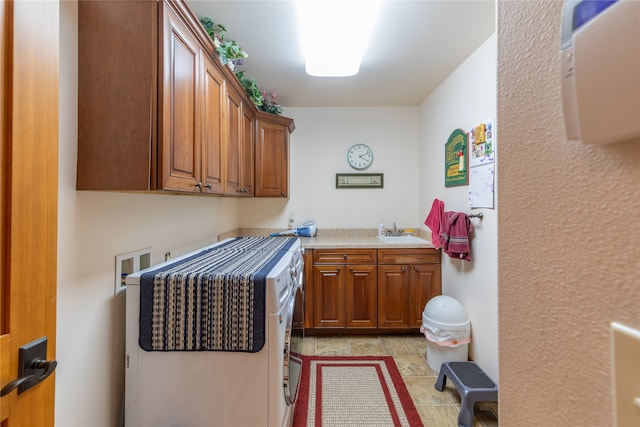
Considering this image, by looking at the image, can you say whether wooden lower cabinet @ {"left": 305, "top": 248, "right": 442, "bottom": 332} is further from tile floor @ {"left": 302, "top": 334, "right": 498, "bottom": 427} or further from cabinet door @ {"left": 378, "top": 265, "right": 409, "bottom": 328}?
tile floor @ {"left": 302, "top": 334, "right": 498, "bottom": 427}

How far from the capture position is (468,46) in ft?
6.95

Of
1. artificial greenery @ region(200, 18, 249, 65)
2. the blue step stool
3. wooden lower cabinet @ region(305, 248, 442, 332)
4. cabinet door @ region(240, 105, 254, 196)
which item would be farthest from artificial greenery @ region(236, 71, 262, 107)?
the blue step stool

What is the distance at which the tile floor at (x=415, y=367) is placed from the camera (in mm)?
1777

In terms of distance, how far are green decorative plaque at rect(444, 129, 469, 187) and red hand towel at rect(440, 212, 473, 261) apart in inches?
11.8

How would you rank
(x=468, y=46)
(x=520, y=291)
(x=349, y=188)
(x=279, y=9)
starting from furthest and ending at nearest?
(x=349, y=188)
(x=468, y=46)
(x=279, y=9)
(x=520, y=291)

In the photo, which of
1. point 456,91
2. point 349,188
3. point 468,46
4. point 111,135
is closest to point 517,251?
point 111,135

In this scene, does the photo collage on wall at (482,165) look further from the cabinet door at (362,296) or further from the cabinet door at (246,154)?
the cabinet door at (246,154)

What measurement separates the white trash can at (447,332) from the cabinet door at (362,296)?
2.01 ft

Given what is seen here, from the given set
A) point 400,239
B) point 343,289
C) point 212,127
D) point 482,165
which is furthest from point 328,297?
point 212,127

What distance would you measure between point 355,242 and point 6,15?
2625 mm

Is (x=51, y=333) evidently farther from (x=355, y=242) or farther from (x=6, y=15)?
(x=355, y=242)

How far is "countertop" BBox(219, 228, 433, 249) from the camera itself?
2775 mm

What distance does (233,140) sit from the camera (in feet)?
6.79

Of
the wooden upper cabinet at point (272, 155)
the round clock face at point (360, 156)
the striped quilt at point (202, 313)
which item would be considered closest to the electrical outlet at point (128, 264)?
the striped quilt at point (202, 313)
